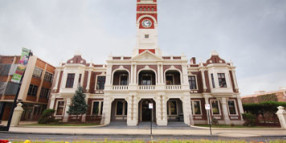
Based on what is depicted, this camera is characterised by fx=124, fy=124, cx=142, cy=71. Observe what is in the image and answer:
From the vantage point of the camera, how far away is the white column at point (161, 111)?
16859 mm

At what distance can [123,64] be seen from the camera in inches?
789

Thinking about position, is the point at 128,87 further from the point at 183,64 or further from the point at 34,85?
the point at 34,85

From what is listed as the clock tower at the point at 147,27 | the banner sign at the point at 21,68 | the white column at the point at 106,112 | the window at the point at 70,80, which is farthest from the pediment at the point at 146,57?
the banner sign at the point at 21,68

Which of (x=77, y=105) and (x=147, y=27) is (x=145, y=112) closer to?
(x=77, y=105)

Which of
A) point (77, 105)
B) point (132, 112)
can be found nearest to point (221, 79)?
point (132, 112)

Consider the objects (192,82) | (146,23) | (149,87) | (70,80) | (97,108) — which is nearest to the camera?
(149,87)

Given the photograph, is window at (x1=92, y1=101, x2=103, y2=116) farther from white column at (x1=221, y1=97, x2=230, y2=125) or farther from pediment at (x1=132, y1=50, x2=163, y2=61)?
white column at (x1=221, y1=97, x2=230, y2=125)

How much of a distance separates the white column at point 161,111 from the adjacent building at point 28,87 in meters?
21.5

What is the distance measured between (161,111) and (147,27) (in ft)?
50.4

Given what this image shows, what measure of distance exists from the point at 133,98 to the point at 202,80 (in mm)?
12873

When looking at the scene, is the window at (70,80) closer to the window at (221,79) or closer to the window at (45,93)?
the window at (45,93)

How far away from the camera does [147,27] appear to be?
77.4 feet

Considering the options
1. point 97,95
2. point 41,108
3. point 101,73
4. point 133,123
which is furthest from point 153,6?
point 41,108

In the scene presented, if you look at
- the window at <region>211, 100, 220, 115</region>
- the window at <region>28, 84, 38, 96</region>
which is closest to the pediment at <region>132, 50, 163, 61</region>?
the window at <region>211, 100, 220, 115</region>
